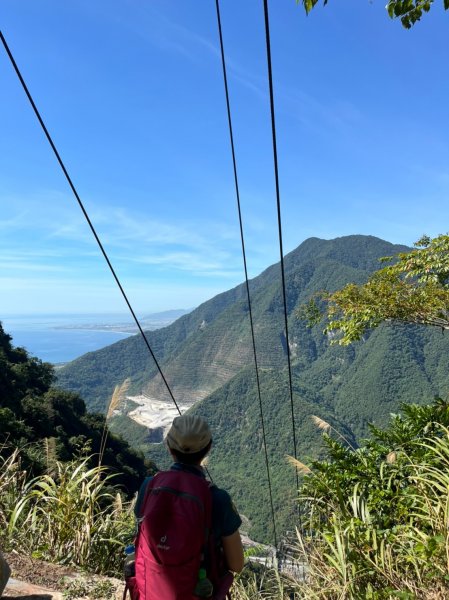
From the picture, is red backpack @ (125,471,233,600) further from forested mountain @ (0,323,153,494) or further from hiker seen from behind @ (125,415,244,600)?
forested mountain @ (0,323,153,494)

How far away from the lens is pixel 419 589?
223cm

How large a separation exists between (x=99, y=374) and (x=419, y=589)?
15970cm

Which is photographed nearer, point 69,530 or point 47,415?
point 69,530

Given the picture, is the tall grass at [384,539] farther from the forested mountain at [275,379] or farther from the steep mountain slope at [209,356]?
the steep mountain slope at [209,356]

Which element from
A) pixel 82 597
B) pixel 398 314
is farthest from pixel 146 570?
pixel 398 314

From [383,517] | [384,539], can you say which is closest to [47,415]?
[383,517]

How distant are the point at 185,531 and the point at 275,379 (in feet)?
369

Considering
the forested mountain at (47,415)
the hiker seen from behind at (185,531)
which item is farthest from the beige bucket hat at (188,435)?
the forested mountain at (47,415)

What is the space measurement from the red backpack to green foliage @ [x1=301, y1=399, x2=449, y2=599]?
1.21 m

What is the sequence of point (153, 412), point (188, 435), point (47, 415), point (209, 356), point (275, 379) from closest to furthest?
point (188, 435), point (47, 415), point (275, 379), point (153, 412), point (209, 356)

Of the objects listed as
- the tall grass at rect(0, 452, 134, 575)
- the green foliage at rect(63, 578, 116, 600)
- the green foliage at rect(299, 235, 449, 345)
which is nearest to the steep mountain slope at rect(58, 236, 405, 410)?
the green foliage at rect(299, 235, 449, 345)

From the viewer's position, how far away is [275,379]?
11106 centimetres

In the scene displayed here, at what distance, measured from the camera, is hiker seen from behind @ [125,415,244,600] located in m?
1.53

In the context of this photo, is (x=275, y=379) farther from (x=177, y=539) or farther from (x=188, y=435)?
(x=177, y=539)
